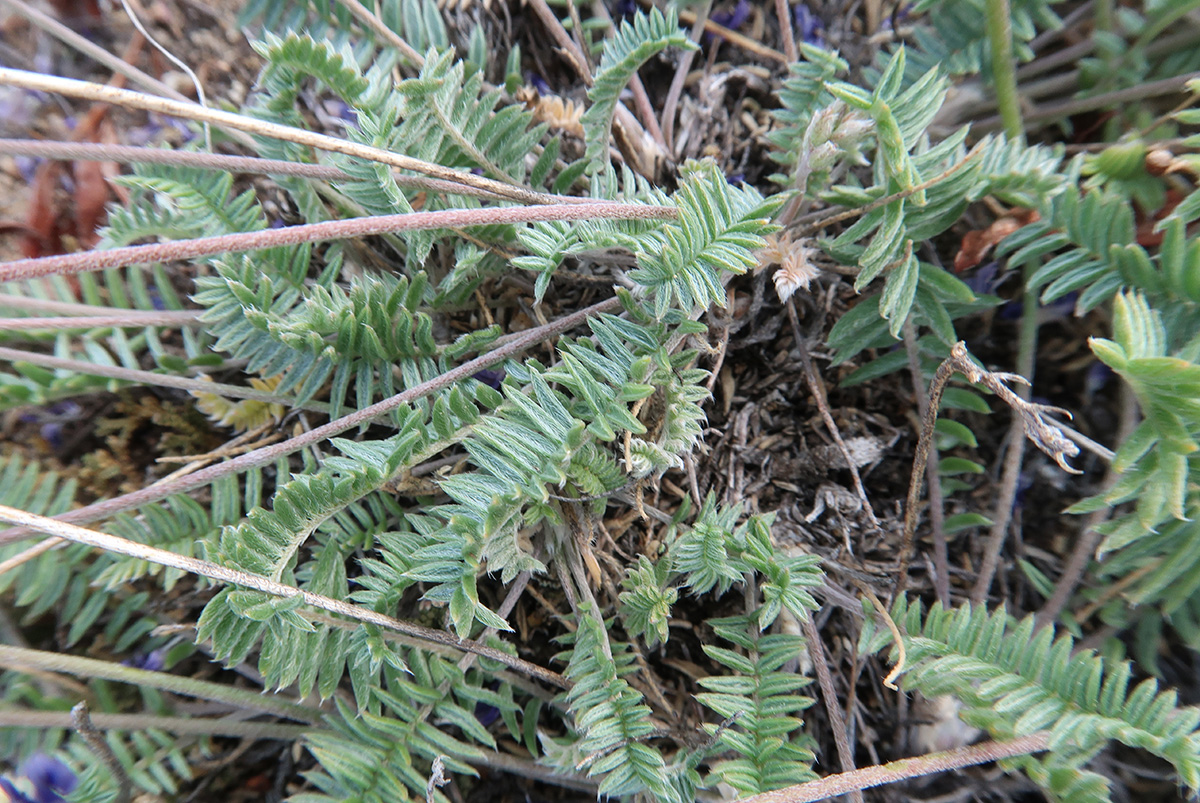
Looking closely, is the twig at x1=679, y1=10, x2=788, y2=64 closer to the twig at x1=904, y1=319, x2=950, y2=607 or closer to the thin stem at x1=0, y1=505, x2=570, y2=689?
the twig at x1=904, y1=319, x2=950, y2=607

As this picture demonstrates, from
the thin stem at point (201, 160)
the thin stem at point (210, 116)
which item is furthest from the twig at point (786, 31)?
the thin stem at point (210, 116)

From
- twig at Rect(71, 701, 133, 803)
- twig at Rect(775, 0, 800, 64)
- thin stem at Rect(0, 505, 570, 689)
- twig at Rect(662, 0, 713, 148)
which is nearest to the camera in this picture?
thin stem at Rect(0, 505, 570, 689)

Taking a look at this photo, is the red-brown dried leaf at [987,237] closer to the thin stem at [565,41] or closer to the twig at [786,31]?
the twig at [786,31]

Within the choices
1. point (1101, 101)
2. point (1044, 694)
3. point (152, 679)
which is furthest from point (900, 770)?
point (1101, 101)

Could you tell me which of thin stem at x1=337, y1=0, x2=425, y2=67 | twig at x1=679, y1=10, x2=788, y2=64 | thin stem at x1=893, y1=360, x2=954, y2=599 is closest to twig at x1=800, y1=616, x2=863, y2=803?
thin stem at x1=893, y1=360, x2=954, y2=599

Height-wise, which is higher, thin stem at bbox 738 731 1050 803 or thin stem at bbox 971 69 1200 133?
thin stem at bbox 971 69 1200 133

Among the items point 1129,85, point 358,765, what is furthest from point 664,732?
point 1129,85
